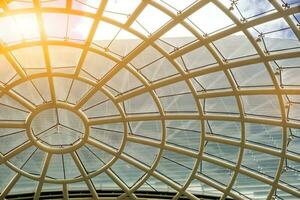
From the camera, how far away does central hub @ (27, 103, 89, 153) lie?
31031 mm

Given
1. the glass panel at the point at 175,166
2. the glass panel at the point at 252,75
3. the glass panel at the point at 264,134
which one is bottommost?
the glass panel at the point at 175,166

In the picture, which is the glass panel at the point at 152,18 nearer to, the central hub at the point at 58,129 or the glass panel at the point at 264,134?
the central hub at the point at 58,129

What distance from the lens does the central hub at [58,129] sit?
102ft

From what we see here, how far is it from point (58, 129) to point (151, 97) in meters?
7.77

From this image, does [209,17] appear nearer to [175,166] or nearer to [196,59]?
[196,59]

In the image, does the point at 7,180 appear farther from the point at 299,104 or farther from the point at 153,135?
the point at 299,104

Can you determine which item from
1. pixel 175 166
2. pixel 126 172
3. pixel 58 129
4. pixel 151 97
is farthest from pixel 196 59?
pixel 126 172

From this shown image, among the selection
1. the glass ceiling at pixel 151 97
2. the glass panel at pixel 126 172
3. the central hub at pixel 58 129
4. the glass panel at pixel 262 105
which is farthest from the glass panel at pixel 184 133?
the central hub at pixel 58 129

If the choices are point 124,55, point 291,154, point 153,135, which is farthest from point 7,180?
point 291,154

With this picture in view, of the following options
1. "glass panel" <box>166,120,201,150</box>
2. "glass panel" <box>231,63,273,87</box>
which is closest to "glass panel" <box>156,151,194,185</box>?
"glass panel" <box>166,120,201,150</box>

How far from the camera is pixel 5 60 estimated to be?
91.2 ft

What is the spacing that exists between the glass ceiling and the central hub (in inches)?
4.1

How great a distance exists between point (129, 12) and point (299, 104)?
1350 centimetres

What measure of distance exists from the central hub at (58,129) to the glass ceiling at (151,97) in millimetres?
105
